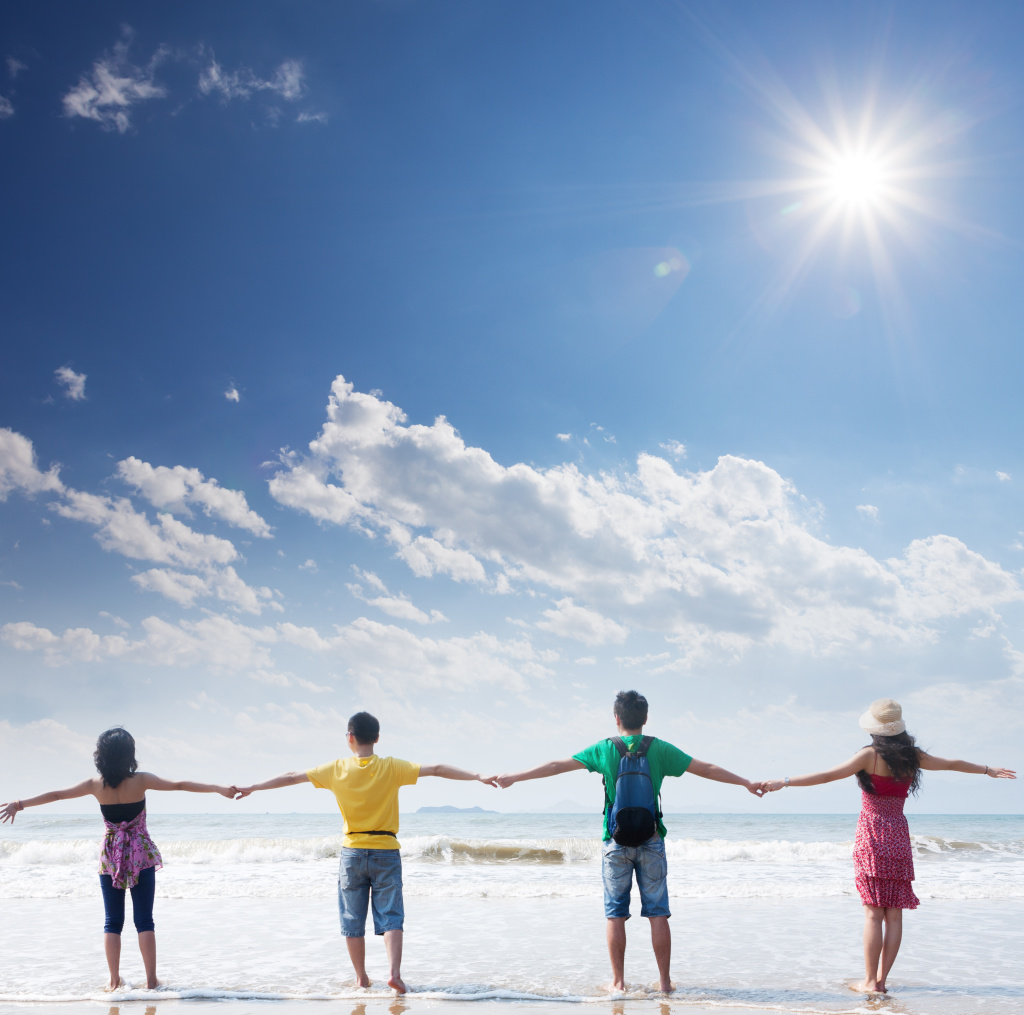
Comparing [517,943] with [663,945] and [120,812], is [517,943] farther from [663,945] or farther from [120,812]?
[120,812]

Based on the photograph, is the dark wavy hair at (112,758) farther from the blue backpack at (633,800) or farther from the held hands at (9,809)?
the blue backpack at (633,800)

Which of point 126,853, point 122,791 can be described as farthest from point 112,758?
point 126,853

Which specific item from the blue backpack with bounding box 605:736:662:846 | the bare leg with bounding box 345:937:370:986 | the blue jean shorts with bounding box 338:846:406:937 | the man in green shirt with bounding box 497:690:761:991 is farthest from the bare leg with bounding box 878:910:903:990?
the bare leg with bounding box 345:937:370:986

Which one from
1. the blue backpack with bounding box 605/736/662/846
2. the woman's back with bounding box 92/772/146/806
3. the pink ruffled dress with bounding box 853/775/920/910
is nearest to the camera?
the blue backpack with bounding box 605/736/662/846

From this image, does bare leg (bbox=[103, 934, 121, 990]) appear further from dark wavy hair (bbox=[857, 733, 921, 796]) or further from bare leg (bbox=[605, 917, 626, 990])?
dark wavy hair (bbox=[857, 733, 921, 796])

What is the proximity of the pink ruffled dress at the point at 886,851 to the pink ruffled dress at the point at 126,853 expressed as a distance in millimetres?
5034

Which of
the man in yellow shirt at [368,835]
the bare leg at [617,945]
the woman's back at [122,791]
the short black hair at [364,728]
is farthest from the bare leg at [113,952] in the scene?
the bare leg at [617,945]

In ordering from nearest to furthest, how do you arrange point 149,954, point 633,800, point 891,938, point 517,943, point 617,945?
point 633,800 < point 617,945 < point 891,938 < point 149,954 < point 517,943

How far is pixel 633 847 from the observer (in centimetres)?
512

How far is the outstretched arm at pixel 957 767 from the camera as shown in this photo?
537cm

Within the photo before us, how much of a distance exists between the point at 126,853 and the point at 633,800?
3651 mm

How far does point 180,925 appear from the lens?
30.1ft

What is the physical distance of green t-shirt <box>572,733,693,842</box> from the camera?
5172 mm

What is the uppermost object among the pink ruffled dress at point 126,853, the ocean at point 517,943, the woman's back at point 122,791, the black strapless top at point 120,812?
the woman's back at point 122,791
